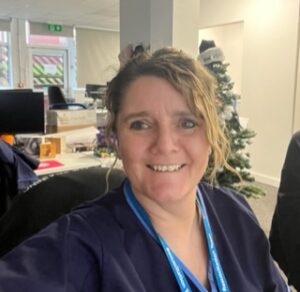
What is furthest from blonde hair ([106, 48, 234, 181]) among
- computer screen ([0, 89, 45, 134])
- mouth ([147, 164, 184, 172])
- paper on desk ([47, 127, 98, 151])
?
computer screen ([0, 89, 45, 134])

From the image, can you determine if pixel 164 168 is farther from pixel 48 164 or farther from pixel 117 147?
pixel 48 164

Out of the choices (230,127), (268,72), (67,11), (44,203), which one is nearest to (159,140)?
(44,203)

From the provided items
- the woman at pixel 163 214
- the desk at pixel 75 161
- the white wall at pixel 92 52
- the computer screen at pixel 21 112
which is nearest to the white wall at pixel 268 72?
the desk at pixel 75 161

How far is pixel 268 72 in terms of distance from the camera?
16.1 feet

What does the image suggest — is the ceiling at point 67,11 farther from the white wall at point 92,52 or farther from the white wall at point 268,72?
the white wall at point 268,72

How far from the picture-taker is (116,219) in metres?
0.87

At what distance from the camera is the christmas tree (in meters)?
2.24

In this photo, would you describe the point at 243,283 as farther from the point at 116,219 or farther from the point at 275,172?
the point at 275,172

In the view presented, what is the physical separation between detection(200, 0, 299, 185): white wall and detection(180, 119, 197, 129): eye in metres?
4.04

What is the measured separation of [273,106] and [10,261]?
4.62 metres

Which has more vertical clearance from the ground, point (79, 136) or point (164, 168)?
point (164, 168)

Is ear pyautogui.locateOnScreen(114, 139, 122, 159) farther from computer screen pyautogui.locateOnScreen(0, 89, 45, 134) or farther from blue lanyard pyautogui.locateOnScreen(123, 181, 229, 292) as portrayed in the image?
computer screen pyautogui.locateOnScreen(0, 89, 45, 134)

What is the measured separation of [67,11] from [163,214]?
7.62m

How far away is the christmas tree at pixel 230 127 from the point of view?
2.24 metres
